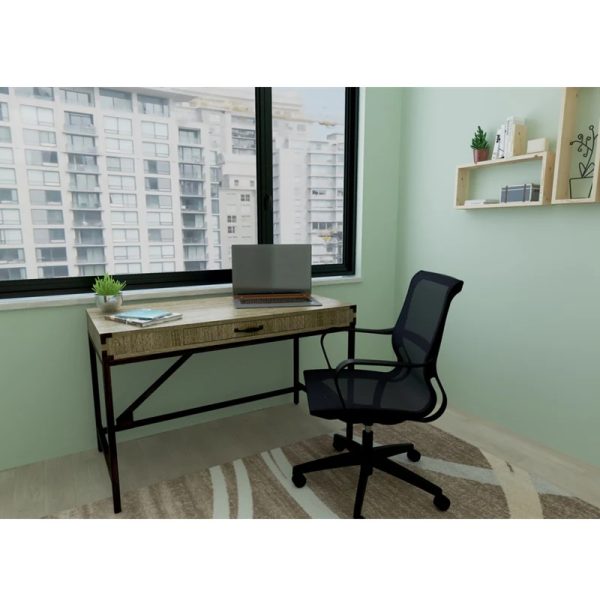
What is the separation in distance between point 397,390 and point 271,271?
105 cm

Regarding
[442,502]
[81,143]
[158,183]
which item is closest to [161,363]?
[158,183]

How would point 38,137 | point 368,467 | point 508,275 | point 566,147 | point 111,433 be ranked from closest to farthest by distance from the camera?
point 111,433
point 368,467
point 566,147
point 38,137
point 508,275

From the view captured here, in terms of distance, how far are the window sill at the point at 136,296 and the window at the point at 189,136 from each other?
35.1 inches

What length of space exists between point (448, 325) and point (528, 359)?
60 centimetres

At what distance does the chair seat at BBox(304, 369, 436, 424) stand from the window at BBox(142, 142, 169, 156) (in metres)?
1.57

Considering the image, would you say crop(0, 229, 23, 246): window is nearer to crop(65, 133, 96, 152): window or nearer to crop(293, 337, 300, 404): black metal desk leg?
crop(65, 133, 96, 152): window

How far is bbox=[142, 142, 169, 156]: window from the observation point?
104 inches

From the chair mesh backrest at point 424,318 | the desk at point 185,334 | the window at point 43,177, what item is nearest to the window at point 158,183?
the window at point 43,177

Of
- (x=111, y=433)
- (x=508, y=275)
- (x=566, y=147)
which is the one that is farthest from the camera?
(x=508, y=275)

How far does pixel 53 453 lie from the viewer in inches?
96.6

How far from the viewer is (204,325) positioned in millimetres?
2117

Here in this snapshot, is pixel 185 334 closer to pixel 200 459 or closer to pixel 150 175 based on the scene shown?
pixel 200 459
